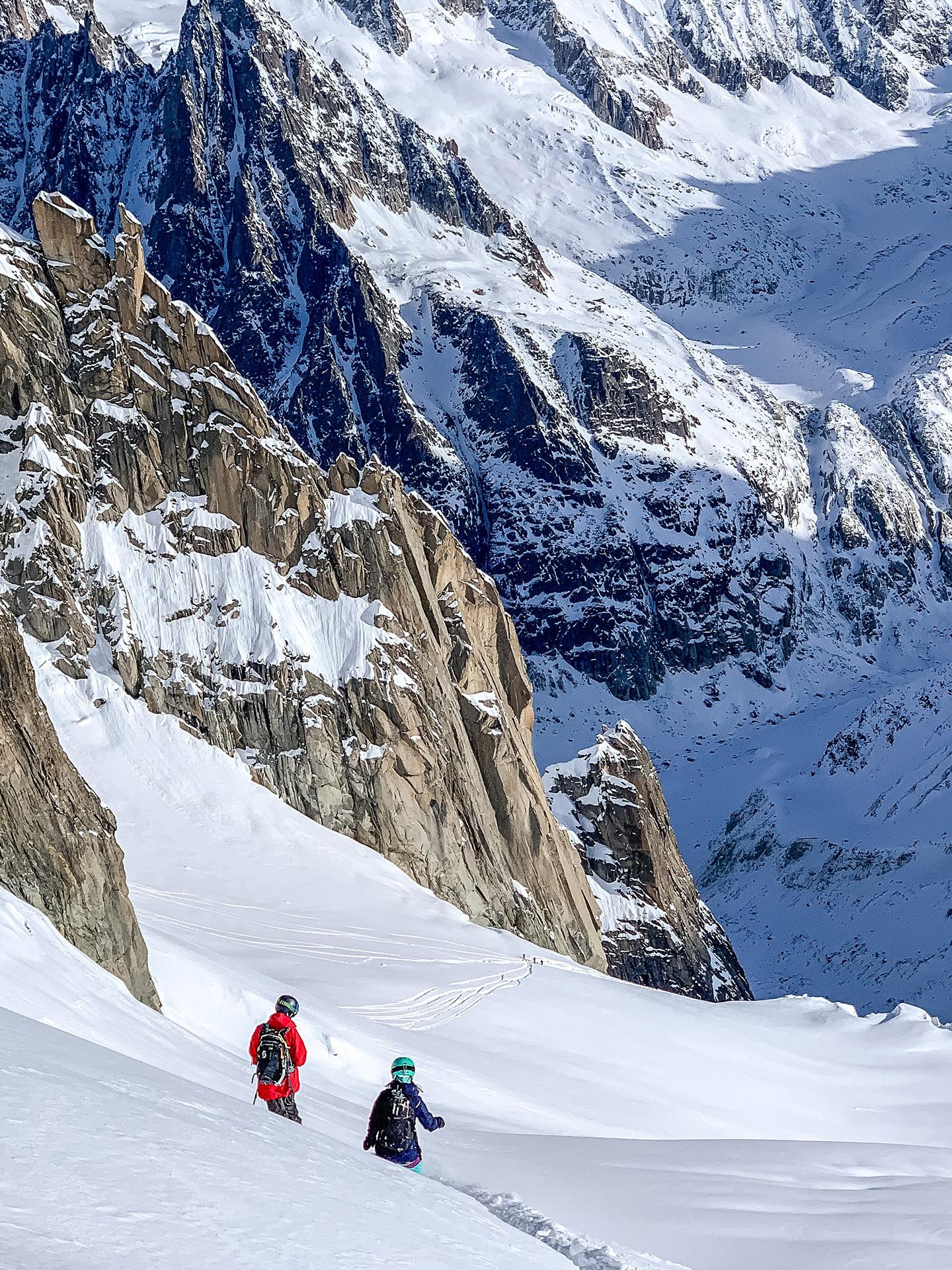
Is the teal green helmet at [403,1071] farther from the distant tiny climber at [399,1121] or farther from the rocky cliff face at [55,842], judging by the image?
the rocky cliff face at [55,842]

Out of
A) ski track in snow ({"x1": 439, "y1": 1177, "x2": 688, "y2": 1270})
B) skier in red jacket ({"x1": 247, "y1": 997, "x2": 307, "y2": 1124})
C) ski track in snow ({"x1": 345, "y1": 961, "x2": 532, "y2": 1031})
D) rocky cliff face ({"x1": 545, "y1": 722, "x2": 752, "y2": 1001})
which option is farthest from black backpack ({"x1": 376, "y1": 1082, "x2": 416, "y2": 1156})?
rocky cliff face ({"x1": 545, "y1": 722, "x2": 752, "y2": 1001})

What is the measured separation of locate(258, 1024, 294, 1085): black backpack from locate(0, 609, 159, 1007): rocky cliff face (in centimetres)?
962

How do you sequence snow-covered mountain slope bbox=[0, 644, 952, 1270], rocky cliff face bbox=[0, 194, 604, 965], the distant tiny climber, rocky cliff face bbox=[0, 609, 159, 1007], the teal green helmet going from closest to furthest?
snow-covered mountain slope bbox=[0, 644, 952, 1270]
the teal green helmet
the distant tiny climber
rocky cliff face bbox=[0, 609, 159, 1007]
rocky cliff face bbox=[0, 194, 604, 965]

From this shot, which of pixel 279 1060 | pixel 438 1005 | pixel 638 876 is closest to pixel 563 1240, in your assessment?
pixel 279 1060

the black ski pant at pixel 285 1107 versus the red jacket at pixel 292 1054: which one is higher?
the red jacket at pixel 292 1054

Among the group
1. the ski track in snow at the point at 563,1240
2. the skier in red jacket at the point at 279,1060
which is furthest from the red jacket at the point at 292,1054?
the ski track in snow at the point at 563,1240

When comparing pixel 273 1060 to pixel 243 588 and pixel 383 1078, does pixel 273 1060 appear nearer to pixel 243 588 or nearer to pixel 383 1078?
pixel 383 1078

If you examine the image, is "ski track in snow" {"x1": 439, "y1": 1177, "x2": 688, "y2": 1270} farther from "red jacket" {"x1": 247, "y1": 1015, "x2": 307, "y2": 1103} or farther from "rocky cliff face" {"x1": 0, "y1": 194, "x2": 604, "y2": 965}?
"rocky cliff face" {"x1": 0, "y1": 194, "x2": 604, "y2": 965}

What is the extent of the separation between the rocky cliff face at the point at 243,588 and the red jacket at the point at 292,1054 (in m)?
46.0

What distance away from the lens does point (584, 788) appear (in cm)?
9181

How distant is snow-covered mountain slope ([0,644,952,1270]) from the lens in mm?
10352

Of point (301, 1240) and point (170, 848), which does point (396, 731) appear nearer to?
point (170, 848)

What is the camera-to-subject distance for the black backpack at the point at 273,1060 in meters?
16.1

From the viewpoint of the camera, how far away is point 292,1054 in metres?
16.4
